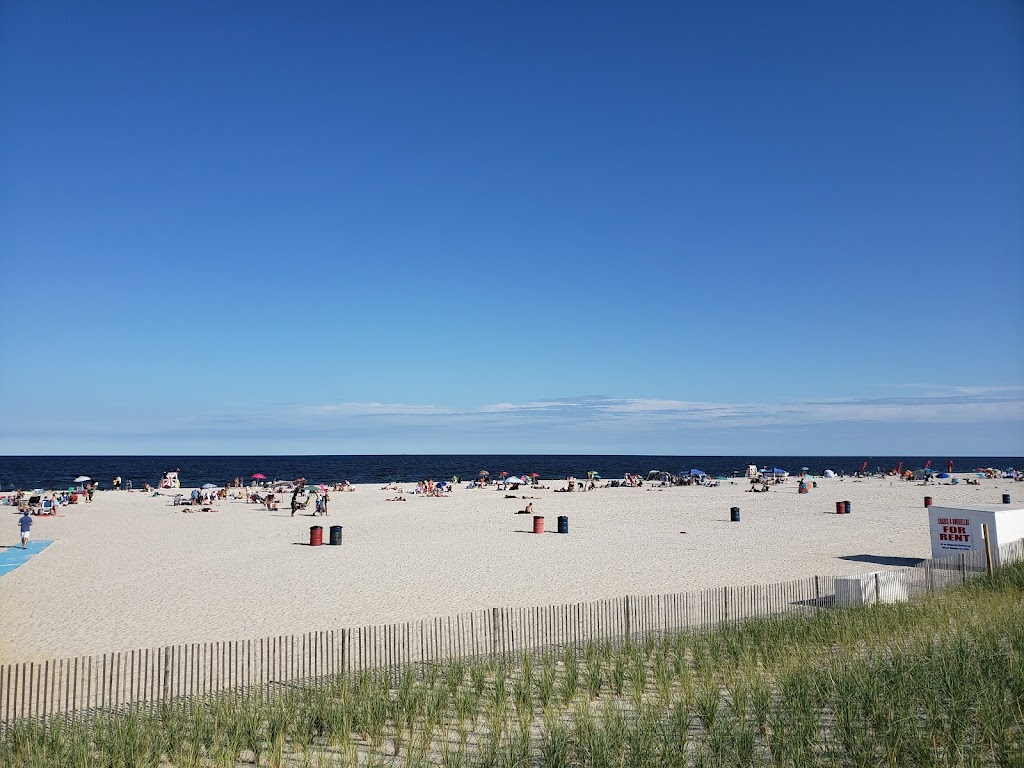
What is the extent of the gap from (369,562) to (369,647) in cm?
1332

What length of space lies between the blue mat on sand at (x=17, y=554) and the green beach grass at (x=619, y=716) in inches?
783

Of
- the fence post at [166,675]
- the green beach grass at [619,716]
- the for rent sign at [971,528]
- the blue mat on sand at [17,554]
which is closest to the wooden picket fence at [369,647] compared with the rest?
the fence post at [166,675]

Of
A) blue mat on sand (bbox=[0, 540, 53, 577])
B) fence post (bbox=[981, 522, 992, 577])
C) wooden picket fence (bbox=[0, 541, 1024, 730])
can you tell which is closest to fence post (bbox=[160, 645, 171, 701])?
wooden picket fence (bbox=[0, 541, 1024, 730])

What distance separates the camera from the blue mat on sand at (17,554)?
27.2m

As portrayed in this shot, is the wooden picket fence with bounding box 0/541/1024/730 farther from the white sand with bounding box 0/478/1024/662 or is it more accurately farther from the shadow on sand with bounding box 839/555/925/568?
the shadow on sand with bounding box 839/555/925/568

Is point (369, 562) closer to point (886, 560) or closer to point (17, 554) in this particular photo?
point (17, 554)

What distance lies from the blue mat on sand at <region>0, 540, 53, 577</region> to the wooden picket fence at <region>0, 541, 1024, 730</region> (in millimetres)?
14813

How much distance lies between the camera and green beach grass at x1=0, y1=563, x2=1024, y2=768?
376 inches

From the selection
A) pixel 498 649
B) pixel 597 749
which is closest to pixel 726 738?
pixel 597 749

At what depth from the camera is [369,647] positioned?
1491 centimetres

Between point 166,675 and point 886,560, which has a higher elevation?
point 166,675

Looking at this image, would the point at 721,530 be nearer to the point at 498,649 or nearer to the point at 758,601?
the point at 758,601

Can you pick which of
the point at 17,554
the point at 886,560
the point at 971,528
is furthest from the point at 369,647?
the point at 17,554

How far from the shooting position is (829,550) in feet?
102
